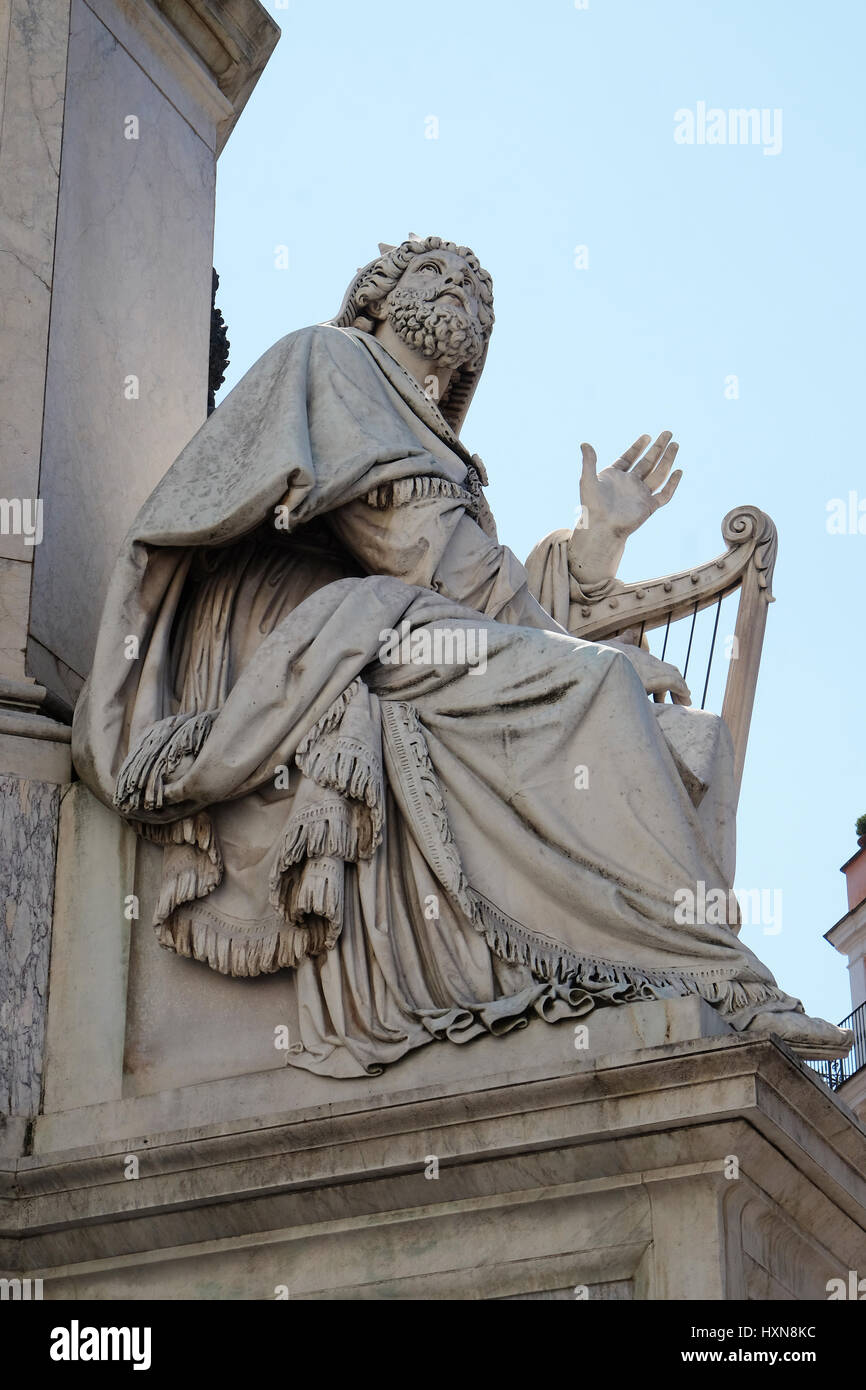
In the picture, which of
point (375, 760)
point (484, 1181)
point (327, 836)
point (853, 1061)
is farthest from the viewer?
point (853, 1061)

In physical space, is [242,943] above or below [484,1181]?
above

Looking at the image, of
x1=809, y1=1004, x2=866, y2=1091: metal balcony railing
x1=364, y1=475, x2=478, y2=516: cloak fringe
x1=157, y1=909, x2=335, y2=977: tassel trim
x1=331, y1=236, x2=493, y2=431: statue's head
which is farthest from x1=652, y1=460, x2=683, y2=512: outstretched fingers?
x1=809, y1=1004, x2=866, y2=1091: metal balcony railing

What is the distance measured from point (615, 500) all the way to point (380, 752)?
105 inches

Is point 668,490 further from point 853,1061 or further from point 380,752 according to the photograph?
point 853,1061

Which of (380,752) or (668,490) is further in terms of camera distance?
(668,490)

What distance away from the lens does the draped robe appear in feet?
25.9

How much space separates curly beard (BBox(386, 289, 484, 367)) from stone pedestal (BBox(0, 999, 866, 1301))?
300 centimetres

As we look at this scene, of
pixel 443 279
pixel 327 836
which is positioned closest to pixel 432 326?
pixel 443 279

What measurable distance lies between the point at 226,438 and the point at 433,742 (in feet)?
4.86

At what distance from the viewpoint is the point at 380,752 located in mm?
8211

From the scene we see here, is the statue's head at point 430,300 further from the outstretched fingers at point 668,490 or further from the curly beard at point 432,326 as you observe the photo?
the outstretched fingers at point 668,490

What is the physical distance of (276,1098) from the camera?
25.7 ft

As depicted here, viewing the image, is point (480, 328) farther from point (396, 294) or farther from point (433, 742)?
point (433, 742)
